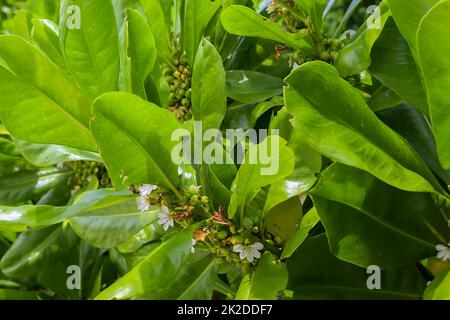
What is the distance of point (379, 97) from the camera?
97 cm

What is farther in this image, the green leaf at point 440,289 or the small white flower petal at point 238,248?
the small white flower petal at point 238,248

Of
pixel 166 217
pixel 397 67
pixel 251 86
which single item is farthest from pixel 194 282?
pixel 397 67

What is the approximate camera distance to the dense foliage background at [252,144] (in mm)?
737

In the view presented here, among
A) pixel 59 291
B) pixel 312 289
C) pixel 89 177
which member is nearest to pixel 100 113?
pixel 312 289

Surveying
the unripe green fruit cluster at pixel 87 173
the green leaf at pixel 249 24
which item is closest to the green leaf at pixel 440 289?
the green leaf at pixel 249 24

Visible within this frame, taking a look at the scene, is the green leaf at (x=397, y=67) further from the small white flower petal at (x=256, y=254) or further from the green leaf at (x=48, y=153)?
the green leaf at (x=48, y=153)

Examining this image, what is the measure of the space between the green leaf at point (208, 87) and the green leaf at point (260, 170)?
9cm

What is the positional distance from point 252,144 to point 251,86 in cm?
14

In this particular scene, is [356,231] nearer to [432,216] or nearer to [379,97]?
[432,216]

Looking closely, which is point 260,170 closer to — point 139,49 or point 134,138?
point 134,138

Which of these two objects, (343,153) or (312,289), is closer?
(343,153)

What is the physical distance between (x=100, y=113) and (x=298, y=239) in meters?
0.31

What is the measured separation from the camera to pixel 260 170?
30.4 inches
